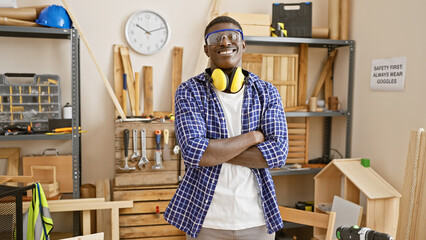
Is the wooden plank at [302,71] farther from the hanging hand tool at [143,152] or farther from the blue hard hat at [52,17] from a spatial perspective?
the blue hard hat at [52,17]

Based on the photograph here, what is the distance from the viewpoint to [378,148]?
284 centimetres

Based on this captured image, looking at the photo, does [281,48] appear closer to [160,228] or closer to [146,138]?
[146,138]

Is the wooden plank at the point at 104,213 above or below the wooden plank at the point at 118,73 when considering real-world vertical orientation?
below

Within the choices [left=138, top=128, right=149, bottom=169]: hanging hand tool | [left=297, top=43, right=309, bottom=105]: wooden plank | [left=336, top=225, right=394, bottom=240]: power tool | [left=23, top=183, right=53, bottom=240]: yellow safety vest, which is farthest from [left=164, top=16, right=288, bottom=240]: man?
[left=297, top=43, right=309, bottom=105]: wooden plank

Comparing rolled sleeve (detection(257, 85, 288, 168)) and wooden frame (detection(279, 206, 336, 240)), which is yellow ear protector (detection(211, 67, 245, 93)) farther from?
wooden frame (detection(279, 206, 336, 240))

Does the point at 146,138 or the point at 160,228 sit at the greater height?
the point at 146,138

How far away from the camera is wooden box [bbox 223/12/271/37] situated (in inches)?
116

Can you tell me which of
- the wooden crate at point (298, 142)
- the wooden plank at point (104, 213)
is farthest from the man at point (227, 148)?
the wooden crate at point (298, 142)

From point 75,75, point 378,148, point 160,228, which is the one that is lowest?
point 160,228

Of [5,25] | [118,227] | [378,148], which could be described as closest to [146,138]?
[118,227]

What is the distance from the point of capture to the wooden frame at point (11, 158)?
9.28 ft

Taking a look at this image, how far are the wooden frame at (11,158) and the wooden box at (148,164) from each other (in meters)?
0.79

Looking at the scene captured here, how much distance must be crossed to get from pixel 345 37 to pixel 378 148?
3.11 ft

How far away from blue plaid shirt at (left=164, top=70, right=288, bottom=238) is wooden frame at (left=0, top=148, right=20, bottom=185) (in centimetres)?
179
